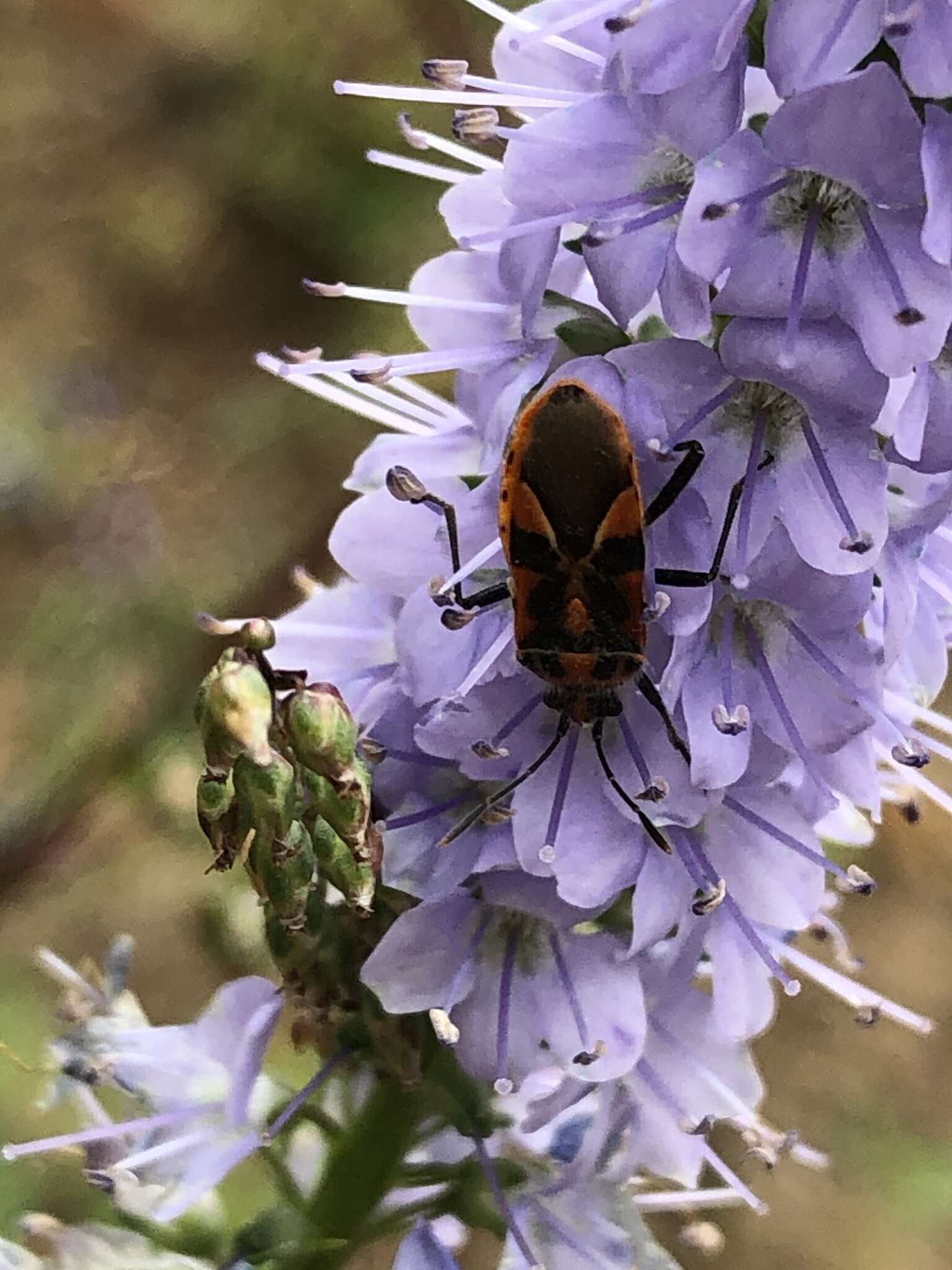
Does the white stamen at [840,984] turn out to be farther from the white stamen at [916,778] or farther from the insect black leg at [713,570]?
the insect black leg at [713,570]

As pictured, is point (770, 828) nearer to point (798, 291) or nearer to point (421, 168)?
point (798, 291)

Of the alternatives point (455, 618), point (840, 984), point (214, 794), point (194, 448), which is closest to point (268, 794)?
point (214, 794)

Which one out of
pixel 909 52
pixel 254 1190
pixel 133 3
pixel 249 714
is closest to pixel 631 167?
pixel 909 52

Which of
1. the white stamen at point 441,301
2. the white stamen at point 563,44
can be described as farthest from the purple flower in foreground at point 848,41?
the white stamen at point 441,301

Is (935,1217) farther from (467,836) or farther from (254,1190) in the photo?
(467,836)

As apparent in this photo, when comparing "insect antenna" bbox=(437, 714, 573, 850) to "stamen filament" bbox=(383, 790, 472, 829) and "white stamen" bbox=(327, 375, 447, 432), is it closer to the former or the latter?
"stamen filament" bbox=(383, 790, 472, 829)

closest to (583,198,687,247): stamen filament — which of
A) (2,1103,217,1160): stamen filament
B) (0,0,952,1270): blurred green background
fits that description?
(2,1103,217,1160): stamen filament
